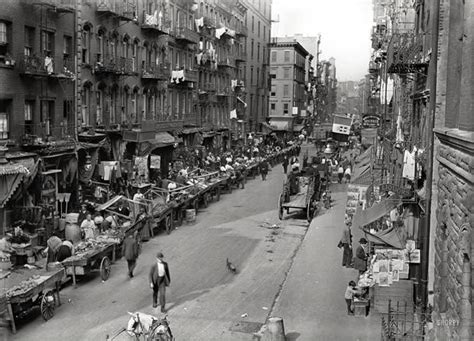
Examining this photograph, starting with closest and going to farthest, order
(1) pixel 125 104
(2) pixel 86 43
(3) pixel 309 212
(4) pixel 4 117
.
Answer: (4) pixel 4 117
(3) pixel 309 212
(2) pixel 86 43
(1) pixel 125 104

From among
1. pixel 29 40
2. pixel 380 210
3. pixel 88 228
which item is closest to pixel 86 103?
pixel 29 40

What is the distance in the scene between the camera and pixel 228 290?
1897 cm

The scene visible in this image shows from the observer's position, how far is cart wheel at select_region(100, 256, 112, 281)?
63.0 feet

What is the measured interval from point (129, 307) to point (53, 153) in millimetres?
11733

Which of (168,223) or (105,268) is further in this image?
(168,223)

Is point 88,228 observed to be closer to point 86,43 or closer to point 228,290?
point 228,290

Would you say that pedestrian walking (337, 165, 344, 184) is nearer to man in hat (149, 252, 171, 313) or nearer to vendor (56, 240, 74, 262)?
vendor (56, 240, 74, 262)

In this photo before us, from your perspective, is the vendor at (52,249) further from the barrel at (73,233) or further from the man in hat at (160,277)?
the man in hat at (160,277)

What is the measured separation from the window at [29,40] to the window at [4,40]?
122 cm

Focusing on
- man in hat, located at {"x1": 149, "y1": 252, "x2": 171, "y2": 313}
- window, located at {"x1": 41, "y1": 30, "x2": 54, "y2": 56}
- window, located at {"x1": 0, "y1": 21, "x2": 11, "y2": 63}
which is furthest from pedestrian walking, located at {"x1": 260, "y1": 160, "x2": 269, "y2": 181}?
man in hat, located at {"x1": 149, "y1": 252, "x2": 171, "y2": 313}

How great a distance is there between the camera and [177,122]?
46062 mm

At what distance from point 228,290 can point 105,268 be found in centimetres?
367

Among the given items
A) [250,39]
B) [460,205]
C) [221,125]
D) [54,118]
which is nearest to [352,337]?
[460,205]

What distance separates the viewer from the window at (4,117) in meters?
24.9
